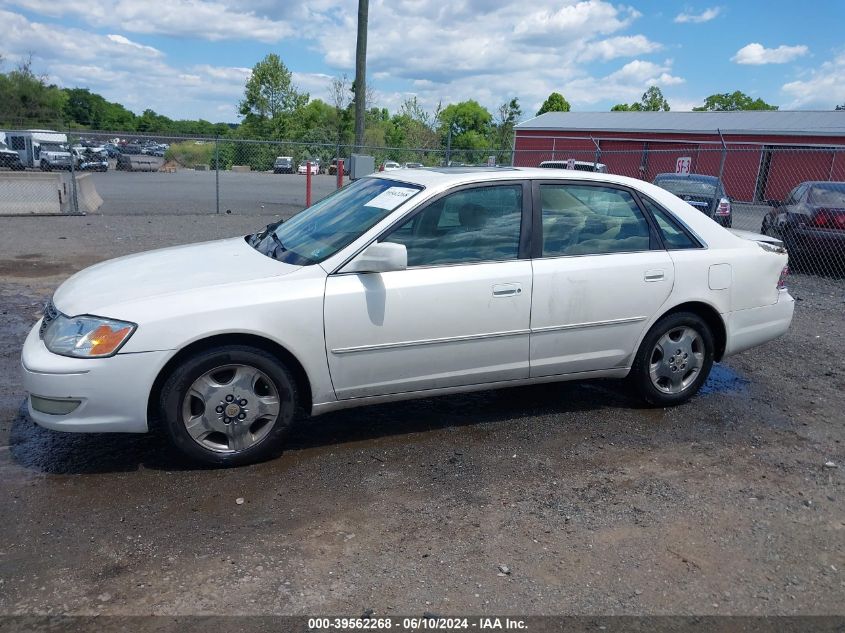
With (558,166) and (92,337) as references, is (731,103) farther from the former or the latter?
(92,337)

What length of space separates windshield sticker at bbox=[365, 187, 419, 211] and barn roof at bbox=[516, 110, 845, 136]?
31230mm

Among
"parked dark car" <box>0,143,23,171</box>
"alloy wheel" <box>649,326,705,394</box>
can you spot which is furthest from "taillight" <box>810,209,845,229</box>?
"parked dark car" <box>0,143,23,171</box>

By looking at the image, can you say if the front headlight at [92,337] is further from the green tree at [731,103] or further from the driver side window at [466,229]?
the green tree at [731,103]

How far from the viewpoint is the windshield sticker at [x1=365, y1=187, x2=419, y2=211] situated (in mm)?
4258

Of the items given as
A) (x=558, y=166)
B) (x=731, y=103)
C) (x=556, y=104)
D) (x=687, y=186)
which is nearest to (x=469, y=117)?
(x=556, y=104)

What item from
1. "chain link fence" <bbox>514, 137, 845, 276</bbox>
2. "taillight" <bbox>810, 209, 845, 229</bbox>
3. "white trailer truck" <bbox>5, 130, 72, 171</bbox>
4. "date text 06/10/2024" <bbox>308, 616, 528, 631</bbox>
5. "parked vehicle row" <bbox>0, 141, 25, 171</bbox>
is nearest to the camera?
"date text 06/10/2024" <bbox>308, 616, 528, 631</bbox>

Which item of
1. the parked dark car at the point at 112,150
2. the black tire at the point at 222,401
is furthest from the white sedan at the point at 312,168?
the black tire at the point at 222,401

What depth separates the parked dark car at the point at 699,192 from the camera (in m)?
14.6

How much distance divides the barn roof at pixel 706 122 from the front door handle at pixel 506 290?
102ft

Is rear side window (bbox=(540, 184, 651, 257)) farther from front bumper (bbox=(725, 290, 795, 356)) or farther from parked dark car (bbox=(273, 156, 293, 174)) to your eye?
parked dark car (bbox=(273, 156, 293, 174))

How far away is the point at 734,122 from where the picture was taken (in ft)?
110

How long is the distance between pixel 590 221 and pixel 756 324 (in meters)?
1.54

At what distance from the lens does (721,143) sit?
2523cm

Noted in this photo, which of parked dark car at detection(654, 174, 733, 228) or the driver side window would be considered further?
parked dark car at detection(654, 174, 733, 228)
